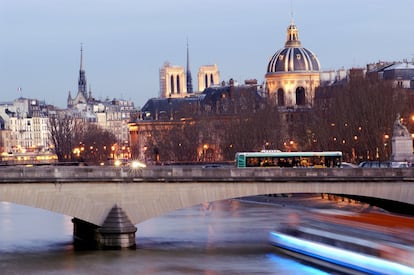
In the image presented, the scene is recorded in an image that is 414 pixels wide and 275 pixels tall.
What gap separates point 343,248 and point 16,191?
16.3m

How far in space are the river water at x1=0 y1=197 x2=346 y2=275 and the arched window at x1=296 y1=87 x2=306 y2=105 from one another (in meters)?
81.1

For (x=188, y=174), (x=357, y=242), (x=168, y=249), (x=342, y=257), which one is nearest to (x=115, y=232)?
(x=168, y=249)

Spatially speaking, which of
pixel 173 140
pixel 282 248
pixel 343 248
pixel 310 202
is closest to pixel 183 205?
pixel 282 248

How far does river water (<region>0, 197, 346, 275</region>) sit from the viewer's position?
47438 millimetres

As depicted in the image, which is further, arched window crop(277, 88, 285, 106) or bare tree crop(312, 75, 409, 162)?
arched window crop(277, 88, 285, 106)

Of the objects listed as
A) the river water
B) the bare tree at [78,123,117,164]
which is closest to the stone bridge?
the river water

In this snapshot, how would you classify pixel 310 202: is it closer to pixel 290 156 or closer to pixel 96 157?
pixel 290 156

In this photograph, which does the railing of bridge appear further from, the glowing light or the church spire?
the church spire

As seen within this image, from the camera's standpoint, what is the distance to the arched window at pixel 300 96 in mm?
152450

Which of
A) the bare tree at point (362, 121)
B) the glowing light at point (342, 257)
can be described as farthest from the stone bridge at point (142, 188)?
the bare tree at point (362, 121)

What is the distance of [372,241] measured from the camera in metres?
37.2

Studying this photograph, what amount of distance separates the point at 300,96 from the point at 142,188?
333 ft

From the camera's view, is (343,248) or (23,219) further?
(23,219)

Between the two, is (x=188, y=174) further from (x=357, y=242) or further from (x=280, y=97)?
(x=280, y=97)
